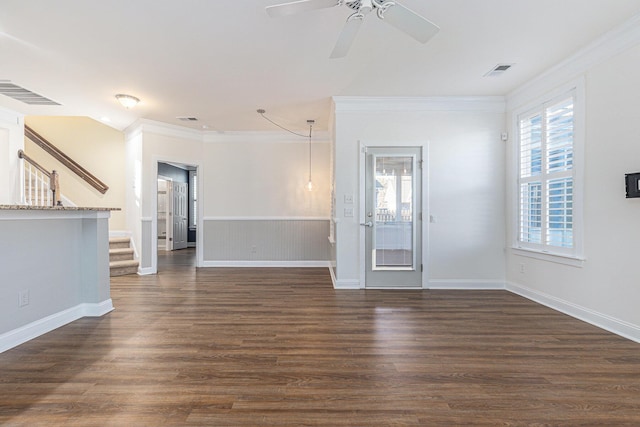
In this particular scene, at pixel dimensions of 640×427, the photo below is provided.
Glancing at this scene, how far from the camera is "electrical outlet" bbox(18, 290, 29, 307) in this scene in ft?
8.53

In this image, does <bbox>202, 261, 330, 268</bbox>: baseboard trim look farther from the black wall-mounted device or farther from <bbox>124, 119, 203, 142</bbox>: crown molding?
the black wall-mounted device

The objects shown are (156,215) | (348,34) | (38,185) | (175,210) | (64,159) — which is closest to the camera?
(348,34)

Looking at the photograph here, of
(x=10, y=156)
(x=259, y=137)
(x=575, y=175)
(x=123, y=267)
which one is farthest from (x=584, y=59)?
(x=10, y=156)

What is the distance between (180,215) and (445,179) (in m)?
7.88

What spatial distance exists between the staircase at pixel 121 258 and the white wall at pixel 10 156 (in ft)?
5.38

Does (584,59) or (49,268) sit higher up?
(584,59)

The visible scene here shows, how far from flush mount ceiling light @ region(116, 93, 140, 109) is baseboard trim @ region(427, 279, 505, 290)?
4.99 metres

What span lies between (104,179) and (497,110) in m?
7.19

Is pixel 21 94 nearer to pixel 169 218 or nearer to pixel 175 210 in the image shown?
pixel 169 218

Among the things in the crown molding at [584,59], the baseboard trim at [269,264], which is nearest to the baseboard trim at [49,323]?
the baseboard trim at [269,264]

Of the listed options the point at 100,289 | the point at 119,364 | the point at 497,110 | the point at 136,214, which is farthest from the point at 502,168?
the point at 136,214

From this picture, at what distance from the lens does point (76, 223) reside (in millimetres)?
3197

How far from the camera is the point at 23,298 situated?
263cm

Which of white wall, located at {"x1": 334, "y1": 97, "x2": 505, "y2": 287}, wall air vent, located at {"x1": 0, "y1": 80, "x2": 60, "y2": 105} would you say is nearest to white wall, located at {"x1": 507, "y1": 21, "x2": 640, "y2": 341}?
white wall, located at {"x1": 334, "y1": 97, "x2": 505, "y2": 287}
